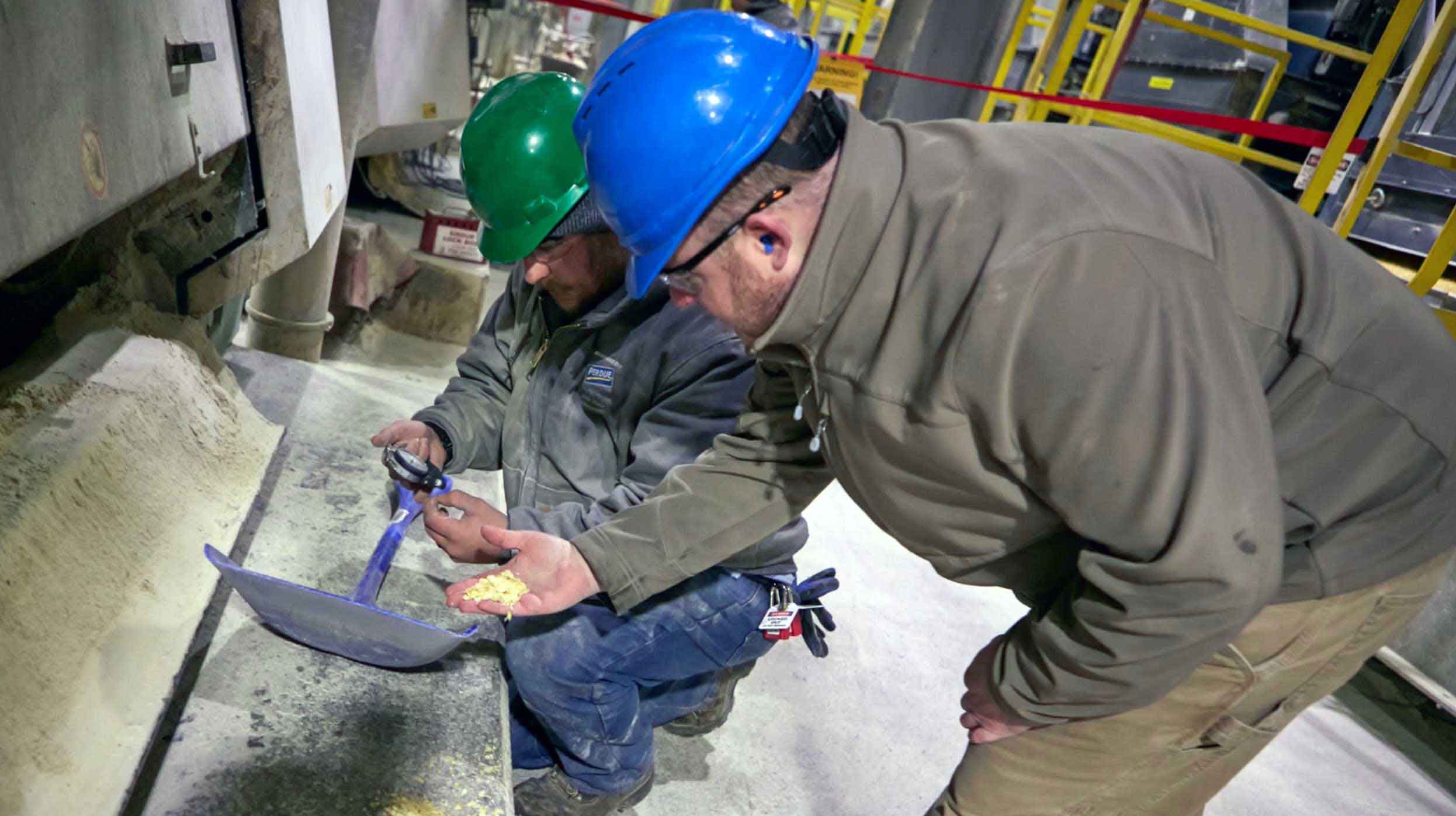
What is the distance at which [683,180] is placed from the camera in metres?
1.10

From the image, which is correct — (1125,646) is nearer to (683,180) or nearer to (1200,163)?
(1200,163)

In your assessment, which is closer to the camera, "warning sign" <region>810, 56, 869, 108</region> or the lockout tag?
the lockout tag

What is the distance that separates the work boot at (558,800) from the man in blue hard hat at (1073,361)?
1.00m

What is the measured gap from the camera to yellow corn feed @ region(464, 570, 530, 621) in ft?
5.08

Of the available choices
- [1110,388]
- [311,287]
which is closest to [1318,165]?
[1110,388]

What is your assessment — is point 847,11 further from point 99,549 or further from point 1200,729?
point 99,549

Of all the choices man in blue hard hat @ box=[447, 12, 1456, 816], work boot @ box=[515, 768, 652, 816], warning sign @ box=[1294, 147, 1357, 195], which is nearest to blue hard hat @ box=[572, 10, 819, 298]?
man in blue hard hat @ box=[447, 12, 1456, 816]

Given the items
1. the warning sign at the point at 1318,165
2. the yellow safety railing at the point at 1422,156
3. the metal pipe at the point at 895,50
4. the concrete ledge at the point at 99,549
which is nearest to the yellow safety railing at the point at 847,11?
the metal pipe at the point at 895,50

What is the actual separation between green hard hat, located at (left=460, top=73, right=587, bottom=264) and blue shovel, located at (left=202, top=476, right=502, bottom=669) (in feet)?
2.41

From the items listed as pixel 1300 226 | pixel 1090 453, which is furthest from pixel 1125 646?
pixel 1300 226

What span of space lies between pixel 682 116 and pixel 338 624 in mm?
1068

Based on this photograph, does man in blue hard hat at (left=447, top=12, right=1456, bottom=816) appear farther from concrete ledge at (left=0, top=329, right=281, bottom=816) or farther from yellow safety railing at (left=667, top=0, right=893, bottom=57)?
yellow safety railing at (left=667, top=0, right=893, bottom=57)

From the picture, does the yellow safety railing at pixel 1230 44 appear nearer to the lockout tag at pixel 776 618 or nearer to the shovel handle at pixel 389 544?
the lockout tag at pixel 776 618

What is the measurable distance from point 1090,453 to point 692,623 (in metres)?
1.10
